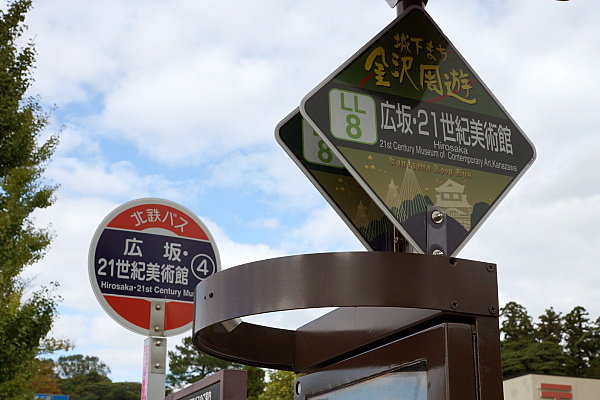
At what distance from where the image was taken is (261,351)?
2.74 meters

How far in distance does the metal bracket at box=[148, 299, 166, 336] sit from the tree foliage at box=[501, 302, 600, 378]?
44723 millimetres

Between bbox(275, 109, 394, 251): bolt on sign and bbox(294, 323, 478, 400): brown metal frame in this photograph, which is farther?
bbox(275, 109, 394, 251): bolt on sign

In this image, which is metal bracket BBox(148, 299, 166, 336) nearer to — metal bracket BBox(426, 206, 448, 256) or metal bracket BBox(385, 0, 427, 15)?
metal bracket BBox(385, 0, 427, 15)

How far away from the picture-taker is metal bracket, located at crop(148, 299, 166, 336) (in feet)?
14.5

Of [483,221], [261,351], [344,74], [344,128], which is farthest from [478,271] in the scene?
[261,351]

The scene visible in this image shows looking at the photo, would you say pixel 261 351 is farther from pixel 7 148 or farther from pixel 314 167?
pixel 7 148

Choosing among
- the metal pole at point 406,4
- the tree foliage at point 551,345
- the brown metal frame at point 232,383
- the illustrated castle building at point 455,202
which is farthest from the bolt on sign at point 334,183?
the tree foliage at point 551,345

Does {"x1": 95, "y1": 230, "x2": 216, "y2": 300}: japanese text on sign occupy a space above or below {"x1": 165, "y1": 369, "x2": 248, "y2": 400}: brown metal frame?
above

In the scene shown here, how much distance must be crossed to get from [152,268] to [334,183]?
217cm

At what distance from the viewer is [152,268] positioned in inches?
175

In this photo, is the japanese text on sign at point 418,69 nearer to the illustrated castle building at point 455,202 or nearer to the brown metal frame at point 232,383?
the illustrated castle building at point 455,202

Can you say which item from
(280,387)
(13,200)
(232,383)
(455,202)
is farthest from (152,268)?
(280,387)

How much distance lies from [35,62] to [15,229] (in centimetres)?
273

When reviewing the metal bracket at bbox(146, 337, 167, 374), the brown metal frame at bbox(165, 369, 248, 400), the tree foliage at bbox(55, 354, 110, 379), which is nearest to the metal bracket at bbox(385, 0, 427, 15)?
the brown metal frame at bbox(165, 369, 248, 400)
